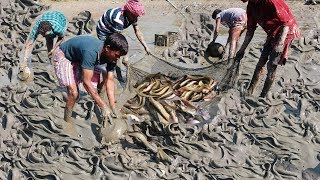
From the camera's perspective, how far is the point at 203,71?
7.24 meters

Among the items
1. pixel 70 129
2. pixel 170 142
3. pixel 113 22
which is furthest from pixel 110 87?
pixel 113 22

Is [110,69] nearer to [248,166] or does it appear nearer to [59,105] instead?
[59,105]

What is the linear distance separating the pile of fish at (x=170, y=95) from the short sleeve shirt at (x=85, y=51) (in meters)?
1.01

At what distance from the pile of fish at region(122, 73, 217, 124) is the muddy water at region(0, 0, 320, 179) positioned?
0.21 meters

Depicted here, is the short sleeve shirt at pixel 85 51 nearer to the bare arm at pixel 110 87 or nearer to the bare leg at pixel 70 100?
the bare arm at pixel 110 87

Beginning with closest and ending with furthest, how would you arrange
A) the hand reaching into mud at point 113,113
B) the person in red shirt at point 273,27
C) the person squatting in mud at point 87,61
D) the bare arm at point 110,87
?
the person squatting in mud at point 87,61, the hand reaching into mud at point 113,113, the bare arm at point 110,87, the person in red shirt at point 273,27

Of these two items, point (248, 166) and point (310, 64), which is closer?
point (248, 166)

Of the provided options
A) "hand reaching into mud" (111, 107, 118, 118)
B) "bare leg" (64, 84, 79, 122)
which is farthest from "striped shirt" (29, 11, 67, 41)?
"hand reaching into mud" (111, 107, 118, 118)

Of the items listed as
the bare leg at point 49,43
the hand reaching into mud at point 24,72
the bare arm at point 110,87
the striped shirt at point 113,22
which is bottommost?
the hand reaching into mud at point 24,72

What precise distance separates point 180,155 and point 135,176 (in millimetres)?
605

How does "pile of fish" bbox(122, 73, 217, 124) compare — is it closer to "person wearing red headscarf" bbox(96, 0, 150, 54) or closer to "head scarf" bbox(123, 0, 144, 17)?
"person wearing red headscarf" bbox(96, 0, 150, 54)

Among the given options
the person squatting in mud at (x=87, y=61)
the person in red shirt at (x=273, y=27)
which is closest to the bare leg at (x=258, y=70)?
A: the person in red shirt at (x=273, y=27)

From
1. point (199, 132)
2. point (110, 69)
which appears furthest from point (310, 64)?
point (110, 69)

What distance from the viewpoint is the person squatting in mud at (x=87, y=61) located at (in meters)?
5.23
